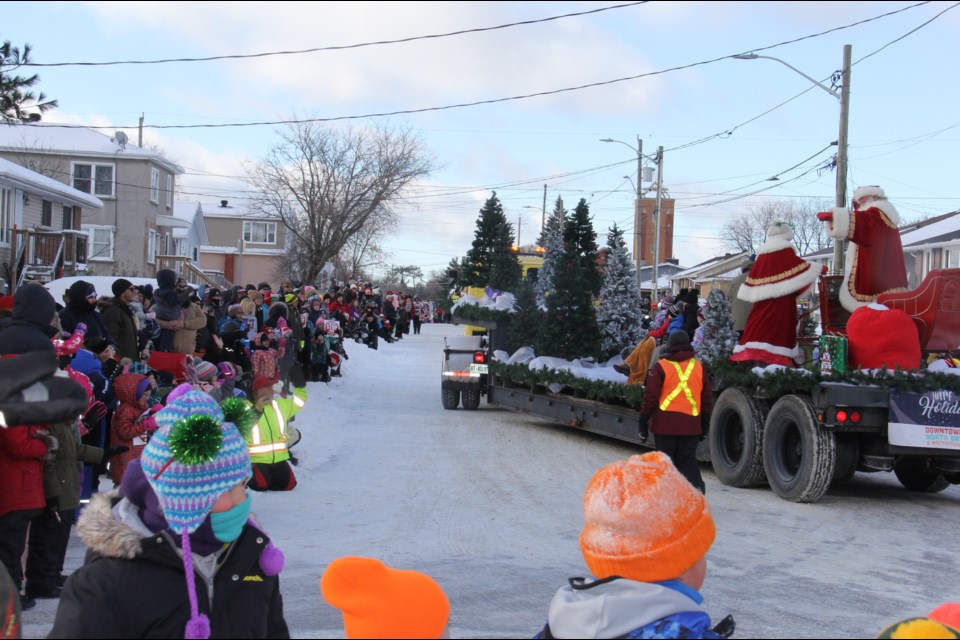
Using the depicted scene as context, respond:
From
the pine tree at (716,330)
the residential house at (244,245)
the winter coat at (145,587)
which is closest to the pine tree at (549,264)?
the pine tree at (716,330)

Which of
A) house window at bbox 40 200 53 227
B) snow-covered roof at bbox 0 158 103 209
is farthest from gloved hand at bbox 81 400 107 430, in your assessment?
house window at bbox 40 200 53 227

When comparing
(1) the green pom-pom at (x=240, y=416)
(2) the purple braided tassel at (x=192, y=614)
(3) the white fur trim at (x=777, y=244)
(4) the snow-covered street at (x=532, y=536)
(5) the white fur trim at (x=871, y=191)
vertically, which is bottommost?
(4) the snow-covered street at (x=532, y=536)

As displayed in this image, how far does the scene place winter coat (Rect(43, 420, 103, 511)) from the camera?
6.17 metres

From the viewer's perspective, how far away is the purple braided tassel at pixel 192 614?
9.52 ft

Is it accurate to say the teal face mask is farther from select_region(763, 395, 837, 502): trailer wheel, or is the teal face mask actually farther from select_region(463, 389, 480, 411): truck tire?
select_region(463, 389, 480, 411): truck tire

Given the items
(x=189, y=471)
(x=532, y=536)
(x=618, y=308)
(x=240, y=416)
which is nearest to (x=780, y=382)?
(x=532, y=536)

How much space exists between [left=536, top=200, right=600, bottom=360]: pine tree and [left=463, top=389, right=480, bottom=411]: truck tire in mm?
2358

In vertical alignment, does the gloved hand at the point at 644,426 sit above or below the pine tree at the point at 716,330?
below

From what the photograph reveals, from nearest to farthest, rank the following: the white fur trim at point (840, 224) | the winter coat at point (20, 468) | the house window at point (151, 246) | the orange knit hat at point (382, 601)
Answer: the orange knit hat at point (382, 601)
the winter coat at point (20, 468)
the white fur trim at point (840, 224)
the house window at point (151, 246)

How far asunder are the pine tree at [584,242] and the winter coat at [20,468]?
11.6m

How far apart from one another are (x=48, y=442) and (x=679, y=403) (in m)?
5.70

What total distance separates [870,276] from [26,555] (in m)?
8.50

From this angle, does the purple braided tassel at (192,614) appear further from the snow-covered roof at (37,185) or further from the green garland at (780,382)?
the snow-covered roof at (37,185)

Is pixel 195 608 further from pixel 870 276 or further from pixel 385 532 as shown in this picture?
pixel 870 276
